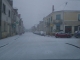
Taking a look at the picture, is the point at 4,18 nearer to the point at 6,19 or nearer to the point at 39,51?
the point at 6,19

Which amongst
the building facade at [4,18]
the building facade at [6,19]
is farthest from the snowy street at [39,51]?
the building facade at [4,18]

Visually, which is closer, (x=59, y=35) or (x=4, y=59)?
(x=4, y=59)

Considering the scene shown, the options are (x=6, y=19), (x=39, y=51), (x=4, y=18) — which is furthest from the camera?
(x=6, y=19)

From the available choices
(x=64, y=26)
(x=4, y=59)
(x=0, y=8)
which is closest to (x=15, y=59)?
(x=4, y=59)

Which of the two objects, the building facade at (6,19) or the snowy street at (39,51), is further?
the building facade at (6,19)

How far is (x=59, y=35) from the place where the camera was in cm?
4025

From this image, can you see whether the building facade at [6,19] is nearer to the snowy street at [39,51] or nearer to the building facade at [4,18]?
the building facade at [4,18]

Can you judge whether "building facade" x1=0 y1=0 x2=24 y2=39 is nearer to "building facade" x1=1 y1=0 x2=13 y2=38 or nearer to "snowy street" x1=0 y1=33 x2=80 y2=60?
"building facade" x1=1 y1=0 x2=13 y2=38

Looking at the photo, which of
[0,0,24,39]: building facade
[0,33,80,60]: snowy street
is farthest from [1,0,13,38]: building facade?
[0,33,80,60]: snowy street

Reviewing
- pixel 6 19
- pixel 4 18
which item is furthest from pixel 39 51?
pixel 6 19

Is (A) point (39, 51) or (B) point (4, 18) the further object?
(B) point (4, 18)

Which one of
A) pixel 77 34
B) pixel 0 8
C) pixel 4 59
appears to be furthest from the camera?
pixel 77 34

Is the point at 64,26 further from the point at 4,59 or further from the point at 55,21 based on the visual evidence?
the point at 4,59

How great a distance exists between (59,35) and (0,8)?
16.1 metres
